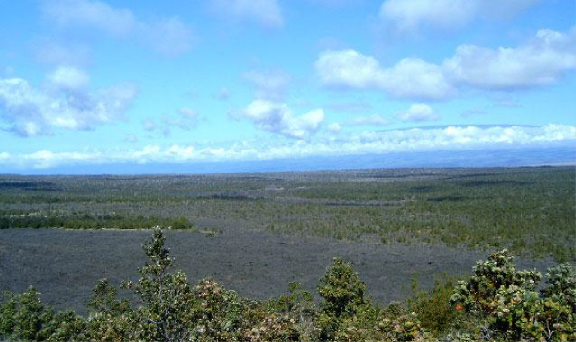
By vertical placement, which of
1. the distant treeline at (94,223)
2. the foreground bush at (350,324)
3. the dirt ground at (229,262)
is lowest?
the dirt ground at (229,262)

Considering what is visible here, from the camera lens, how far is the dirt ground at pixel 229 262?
81.1 feet

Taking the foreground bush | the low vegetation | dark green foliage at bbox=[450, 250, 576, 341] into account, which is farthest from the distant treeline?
dark green foliage at bbox=[450, 250, 576, 341]

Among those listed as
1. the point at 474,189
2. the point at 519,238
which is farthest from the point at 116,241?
the point at 474,189

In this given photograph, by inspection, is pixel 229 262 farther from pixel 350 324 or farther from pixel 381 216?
pixel 381 216

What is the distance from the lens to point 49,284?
25.6 metres

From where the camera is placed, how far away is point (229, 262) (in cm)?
3103

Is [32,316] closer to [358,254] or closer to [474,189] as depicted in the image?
[358,254]

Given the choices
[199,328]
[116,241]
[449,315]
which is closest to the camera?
[199,328]

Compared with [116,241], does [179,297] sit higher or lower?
higher

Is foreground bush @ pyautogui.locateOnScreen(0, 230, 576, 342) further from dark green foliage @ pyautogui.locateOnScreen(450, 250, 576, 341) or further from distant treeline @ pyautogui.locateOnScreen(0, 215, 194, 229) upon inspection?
distant treeline @ pyautogui.locateOnScreen(0, 215, 194, 229)

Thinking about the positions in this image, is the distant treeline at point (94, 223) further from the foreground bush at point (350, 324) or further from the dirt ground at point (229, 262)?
the foreground bush at point (350, 324)

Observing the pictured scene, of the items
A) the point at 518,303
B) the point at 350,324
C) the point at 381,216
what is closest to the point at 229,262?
the point at 350,324

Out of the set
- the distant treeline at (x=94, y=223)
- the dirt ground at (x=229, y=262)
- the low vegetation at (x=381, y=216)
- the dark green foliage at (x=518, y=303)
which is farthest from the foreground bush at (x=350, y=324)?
Answer: the distant treeline at (x=94, y=223)

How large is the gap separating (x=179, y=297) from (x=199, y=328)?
0.62 meters
